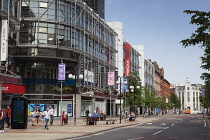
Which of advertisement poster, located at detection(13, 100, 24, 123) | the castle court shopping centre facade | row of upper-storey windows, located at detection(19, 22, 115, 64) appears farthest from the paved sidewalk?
row of upper-storey windows, located at detection(19, 22, 115, 64)

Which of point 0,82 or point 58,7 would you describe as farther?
point 58,7

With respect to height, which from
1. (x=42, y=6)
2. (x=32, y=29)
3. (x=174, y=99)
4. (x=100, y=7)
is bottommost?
(x=174, y=99)

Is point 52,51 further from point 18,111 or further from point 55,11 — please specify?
point 18,111

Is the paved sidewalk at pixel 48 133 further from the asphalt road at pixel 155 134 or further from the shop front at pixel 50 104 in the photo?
the shop front at pixel 50 104

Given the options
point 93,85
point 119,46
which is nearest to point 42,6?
point 93,85

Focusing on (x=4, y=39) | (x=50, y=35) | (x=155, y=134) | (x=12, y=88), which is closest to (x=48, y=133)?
(x=155, y=134)

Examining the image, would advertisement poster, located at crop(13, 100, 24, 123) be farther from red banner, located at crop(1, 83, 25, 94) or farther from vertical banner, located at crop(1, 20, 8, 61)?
vertical banner, located at crop(1, 20, 8, 61)

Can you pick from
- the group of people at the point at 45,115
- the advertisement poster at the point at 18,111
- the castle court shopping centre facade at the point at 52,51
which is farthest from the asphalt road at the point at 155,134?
the castle court shopping centre facade at the point at 52,51

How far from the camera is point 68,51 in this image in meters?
52.3

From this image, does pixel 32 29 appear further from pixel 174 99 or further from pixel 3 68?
pixel 174 99

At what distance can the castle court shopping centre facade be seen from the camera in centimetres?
4978

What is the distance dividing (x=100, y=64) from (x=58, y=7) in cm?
1743

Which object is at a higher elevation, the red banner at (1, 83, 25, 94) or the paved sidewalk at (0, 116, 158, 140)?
the red banner at (1, 83, 25, 94)

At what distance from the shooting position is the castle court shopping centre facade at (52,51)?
49781 mm
